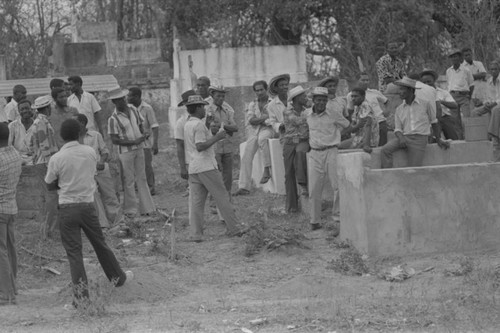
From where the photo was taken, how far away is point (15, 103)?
45.7ft

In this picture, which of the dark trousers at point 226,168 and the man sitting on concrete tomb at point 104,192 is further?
the dark trousers at point 226,168

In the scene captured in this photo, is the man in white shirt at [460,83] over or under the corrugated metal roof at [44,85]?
under

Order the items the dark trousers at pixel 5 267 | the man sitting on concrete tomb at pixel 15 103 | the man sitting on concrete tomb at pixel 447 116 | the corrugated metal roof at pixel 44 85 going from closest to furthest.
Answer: the dark trousers at pixel 5 267, the man sitting on concrete tomb at pixel 15 103, the man sitting on concrete tomb at pixel 447 116, the corrugated metal roof at pixel 44 85

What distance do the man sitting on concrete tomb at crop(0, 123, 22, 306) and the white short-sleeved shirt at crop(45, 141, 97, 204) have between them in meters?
0.52

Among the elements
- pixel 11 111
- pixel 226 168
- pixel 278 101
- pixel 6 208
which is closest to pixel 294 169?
pixel 226 168

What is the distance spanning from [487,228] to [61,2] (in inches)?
1035

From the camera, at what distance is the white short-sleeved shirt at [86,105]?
1266 centimetres

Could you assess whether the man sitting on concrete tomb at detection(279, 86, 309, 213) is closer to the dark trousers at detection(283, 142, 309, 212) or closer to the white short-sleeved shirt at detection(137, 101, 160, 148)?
the dark trousers at detection(283, 142, 309, 212)

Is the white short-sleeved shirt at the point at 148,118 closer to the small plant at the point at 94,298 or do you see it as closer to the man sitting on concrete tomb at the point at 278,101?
the man sitting on concrete tomb at the point at 278,101

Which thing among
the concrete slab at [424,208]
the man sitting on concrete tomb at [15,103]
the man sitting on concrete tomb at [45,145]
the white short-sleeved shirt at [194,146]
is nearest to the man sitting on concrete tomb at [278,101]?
the white short-sleeved shirt at [194,146]

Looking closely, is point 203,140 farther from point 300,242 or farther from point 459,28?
point 459,28

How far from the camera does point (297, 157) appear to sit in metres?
12.5

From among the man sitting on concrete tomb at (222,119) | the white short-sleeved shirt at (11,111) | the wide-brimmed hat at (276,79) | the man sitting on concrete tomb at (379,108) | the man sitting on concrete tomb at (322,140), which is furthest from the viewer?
the white short-sleeved shirt at (11,111)

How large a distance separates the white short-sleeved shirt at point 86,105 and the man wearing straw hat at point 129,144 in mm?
331
